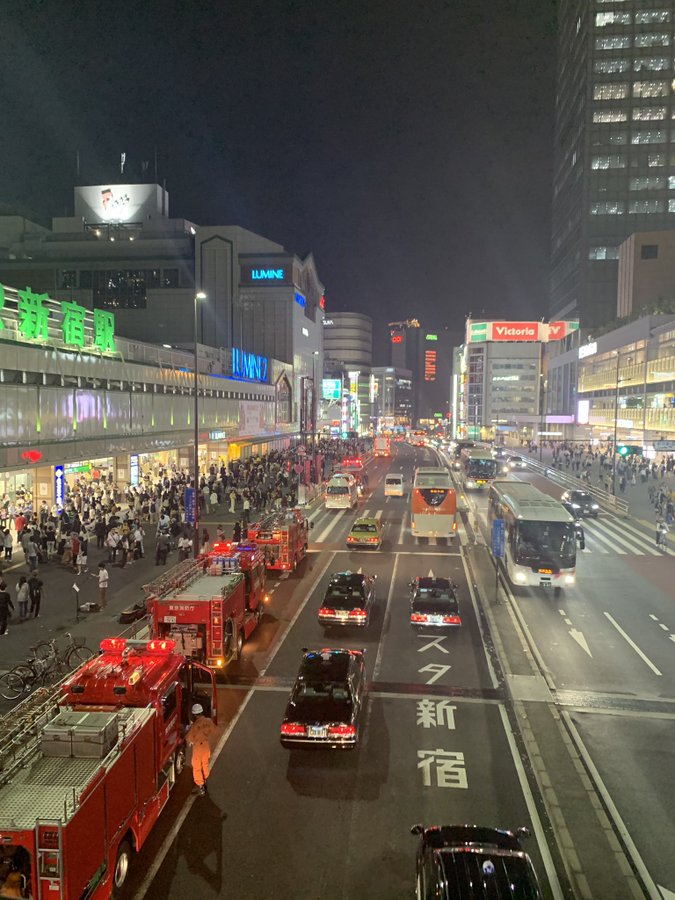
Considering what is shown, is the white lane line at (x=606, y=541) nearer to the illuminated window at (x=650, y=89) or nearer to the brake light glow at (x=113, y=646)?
the brake light glow at (x=113, y=646)

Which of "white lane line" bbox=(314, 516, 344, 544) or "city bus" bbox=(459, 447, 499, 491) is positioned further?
"city bus" bbox=(459, 447, 499, 491)

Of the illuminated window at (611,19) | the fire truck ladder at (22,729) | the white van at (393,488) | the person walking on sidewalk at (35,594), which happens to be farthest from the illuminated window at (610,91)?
the fire truck ladder at (22,729)

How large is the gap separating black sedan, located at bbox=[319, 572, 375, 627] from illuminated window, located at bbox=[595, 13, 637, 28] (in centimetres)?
13486

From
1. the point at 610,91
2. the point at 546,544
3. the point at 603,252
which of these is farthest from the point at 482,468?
the point at 610,91

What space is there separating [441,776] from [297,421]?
86.7 meters

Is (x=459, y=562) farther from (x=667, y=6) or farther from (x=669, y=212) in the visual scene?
(x=667, y=6)

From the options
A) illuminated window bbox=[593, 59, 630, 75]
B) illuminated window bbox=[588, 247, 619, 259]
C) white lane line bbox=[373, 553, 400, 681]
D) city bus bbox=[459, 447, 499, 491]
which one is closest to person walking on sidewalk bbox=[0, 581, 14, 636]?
white lane line bbox=[373, 553, 400, 681]

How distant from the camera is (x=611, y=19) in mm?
114000

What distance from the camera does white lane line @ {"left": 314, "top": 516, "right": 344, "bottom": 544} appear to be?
106ft

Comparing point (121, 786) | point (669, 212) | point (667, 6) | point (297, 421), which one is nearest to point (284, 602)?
point (121, 786)

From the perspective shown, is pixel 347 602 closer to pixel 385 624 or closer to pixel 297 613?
pixel 385 624

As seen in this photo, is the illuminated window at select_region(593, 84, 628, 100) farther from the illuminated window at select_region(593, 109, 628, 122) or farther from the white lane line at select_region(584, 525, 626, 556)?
the white lane line at select_region(584, 525, 626, 556)

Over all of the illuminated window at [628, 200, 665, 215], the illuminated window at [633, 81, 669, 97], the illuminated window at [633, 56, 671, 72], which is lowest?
the illuminated window at [628, 200, 665, 215]

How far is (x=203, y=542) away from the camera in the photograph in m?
28.4
